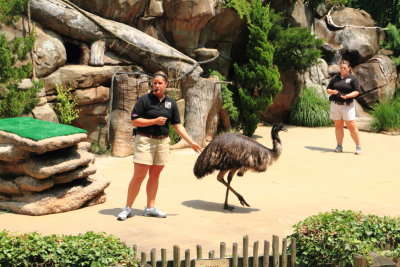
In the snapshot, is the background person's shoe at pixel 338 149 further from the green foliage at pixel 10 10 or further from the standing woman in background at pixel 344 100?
the green foliage at pixel 10 10

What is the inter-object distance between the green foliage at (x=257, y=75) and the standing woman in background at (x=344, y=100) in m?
1.54

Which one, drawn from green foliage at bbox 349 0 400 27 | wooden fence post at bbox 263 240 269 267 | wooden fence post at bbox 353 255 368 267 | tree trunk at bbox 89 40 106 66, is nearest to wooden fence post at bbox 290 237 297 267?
wooden fence post at bbox 263 240 269 267

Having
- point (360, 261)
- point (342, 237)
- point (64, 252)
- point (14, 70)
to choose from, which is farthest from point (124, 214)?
point (14, 70)

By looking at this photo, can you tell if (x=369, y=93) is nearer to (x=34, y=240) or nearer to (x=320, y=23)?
(x=320, y=23)

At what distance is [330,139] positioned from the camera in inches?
555

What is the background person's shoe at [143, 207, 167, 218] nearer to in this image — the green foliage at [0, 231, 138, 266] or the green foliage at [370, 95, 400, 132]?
the green foliage at [0, 231, 138, 266]

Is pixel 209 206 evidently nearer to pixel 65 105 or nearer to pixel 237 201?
pixel 237 201

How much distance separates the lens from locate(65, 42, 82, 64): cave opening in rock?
1186 cm

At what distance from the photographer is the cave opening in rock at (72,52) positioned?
467 inches

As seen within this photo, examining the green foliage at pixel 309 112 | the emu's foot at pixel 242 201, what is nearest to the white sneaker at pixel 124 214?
the emu's foot at pixel 242 201

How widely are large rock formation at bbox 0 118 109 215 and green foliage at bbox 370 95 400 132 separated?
9.79 m

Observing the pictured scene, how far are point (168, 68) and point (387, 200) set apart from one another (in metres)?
5.44

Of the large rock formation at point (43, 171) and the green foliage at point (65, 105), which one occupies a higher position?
the green foliage at point (65, 105)

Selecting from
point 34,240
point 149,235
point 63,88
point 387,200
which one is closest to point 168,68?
point 63,88
